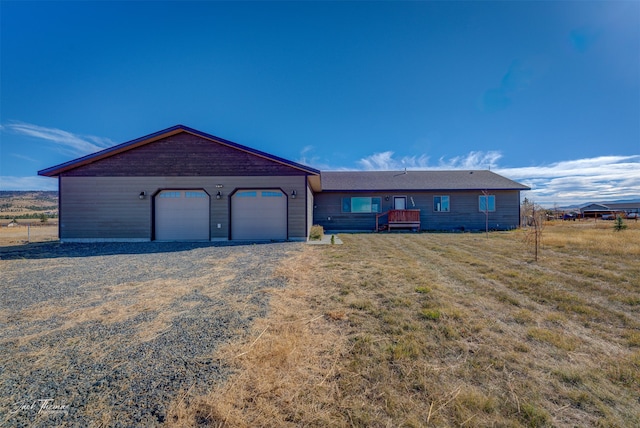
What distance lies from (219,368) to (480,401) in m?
2.15

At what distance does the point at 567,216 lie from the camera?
30156mm

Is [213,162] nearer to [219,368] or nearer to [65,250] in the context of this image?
[65,250]

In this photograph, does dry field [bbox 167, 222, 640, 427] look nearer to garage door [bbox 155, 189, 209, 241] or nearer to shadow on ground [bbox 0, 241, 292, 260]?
shadow on ground [bbox 0, 241, 292, 260]

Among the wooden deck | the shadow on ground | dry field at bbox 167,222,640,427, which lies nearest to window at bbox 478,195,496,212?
the wooden deck

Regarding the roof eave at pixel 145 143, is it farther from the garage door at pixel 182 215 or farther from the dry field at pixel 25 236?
the dry field at pixel 25 236

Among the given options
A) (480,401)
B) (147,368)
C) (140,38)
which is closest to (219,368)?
(147,368)

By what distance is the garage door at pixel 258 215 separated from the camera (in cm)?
1156

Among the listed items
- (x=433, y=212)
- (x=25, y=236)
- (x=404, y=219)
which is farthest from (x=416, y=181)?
(x=25, y=236)

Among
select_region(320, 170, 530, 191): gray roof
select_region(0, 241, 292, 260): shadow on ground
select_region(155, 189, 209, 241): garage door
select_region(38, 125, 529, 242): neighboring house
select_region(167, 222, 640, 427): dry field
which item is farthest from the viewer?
select_region(320, 170, 530, 191): gray roof

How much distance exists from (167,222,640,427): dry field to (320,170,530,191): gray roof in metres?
12.1

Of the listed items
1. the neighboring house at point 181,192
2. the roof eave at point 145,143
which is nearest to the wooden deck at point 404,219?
the neighboring house at point 181,192

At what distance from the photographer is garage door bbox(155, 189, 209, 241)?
11.5m

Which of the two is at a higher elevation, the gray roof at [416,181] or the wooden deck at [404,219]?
the gray roof at [416,181]

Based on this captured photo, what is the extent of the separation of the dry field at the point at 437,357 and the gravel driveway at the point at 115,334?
0.30 metres
